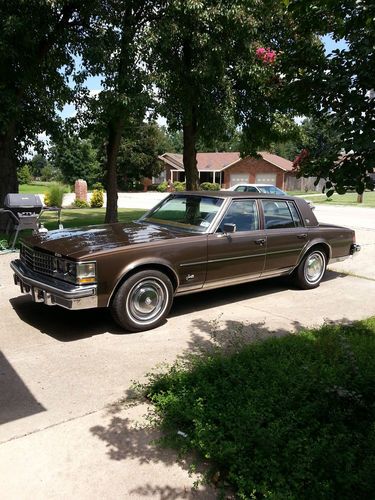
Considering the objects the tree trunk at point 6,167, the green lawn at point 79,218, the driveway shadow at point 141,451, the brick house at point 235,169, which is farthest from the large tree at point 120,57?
the brick house at point 235,169

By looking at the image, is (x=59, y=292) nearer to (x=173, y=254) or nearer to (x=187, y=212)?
(x=173, y=254)

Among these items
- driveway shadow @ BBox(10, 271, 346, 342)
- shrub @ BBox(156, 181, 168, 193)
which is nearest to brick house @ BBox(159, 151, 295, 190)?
shrub @ BBox(156, 181, 168, 193)

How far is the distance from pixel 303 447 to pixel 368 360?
1.60 metres

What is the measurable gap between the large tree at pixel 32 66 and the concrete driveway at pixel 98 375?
5615 millimetres

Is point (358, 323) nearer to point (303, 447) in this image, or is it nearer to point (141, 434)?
point (303, 447)

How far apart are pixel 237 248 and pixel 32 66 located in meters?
8.84

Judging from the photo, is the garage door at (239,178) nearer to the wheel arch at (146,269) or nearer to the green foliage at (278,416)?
the wheel arch at (146,269)

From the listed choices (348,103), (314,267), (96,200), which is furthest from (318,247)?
(96,200)

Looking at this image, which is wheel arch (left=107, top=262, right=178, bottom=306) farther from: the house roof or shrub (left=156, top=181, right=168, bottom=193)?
the house roof

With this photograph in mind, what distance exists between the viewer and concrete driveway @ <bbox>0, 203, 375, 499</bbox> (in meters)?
2.74

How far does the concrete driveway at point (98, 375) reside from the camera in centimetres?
274

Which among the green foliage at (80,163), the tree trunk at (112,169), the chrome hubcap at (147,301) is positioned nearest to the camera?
the chrome hubcap at (147,301)

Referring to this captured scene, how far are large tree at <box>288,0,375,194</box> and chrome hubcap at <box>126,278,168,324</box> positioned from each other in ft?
8.15

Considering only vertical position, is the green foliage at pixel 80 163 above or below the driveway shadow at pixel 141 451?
above
